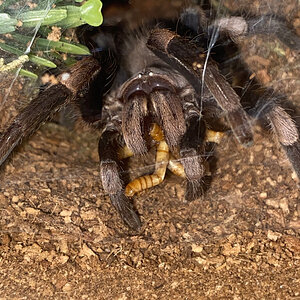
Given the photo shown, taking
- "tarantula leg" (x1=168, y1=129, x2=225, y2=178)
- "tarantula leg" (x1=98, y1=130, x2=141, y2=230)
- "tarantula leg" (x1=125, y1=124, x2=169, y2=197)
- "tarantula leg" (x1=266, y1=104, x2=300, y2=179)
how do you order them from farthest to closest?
1. "tarantula leg" (x1=168, y1=129, x2=225, y2=178)
2. "tarantula leg" (x1=125, y1=124, x2=169, y2=197)
3. "tarantula leg" (x1=98, y1=130, x2=141, y2=230)
4. "tarantula leg" (x1=266, y1=104, x2=300, y2=179)

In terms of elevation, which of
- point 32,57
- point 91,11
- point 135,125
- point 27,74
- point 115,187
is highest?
point 91,11

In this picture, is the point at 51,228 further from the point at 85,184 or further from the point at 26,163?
the point at 26,163

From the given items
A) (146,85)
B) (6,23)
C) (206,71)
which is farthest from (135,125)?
(6,23)

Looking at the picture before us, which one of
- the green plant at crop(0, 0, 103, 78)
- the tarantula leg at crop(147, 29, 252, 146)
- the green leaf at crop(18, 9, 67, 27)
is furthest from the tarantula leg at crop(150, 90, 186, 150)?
the green leaf at crop(18, 9, 67, 27)

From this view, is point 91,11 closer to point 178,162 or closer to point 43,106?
point 43,106

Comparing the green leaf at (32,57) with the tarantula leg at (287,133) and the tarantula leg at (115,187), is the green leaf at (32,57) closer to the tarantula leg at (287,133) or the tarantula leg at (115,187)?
the tarantula leg at (115,187)

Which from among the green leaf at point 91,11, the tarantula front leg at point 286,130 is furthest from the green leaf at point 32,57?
the tarantula front leg at point 286,130

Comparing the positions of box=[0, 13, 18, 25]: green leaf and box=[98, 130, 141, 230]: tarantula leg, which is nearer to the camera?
box=[0, 13, 18, 25]: green leaf

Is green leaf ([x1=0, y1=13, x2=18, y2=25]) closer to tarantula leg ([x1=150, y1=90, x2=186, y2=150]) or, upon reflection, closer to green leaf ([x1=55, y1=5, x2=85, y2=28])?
green leaf ([x1=55, y1=5, x2=85, y2=28])
